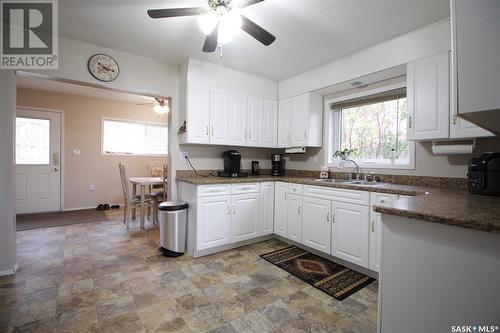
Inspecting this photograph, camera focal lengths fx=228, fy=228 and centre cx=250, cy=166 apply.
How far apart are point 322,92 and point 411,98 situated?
A: 1.28 m

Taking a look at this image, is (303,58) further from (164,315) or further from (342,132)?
(164,315)

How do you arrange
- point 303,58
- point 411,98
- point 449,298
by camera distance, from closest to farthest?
point 449,298
point 411,98
point 303,58

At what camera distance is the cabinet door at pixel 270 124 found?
367cm

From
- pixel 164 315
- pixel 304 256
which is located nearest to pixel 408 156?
pixel 304 256

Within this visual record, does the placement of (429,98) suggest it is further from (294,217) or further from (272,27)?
(294,217)

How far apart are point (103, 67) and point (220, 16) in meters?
1.81

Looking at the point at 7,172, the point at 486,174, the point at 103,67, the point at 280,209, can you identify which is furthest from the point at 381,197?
the point at 7,172

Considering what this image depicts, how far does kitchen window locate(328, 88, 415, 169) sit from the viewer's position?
108 inches

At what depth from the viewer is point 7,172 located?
2217mm

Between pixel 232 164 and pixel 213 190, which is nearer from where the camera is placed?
pixel 213 190

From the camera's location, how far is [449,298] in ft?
3.11

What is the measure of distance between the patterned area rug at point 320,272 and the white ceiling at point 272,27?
8.17 feet

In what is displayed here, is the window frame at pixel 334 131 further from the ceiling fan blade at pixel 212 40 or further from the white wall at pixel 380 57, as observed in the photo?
the ceiling fan blade at pixel 212 40

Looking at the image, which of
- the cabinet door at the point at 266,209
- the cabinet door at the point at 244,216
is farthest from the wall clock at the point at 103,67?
the cabinet door at the point at 266,209
